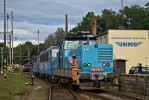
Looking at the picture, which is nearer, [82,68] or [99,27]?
[82,68]

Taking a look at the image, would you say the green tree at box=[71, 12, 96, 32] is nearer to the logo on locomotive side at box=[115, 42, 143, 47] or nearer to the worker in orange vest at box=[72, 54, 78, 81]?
the logo on locomotive side at box=[115, 42, 143, 47]

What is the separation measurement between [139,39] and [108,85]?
133ft

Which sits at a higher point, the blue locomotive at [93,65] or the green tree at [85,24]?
the green tree at [85,24]

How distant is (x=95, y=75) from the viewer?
71.6 feet

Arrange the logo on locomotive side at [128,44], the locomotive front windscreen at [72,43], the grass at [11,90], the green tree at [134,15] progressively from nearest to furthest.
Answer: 1. the grass at [11,90]
2. the locomotive front windscreen at [72,43]
3. the logo on locomotive side at [128,44]
4. the green tree at [134,15]

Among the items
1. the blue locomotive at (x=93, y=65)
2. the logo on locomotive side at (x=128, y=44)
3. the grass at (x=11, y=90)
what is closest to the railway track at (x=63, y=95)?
the blue locomotive at (x=93, y=65)

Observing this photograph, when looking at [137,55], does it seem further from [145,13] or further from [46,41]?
[46,41]

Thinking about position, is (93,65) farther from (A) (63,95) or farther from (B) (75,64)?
(A) (63,95)

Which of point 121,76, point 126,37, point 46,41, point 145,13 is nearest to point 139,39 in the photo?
point 126,37

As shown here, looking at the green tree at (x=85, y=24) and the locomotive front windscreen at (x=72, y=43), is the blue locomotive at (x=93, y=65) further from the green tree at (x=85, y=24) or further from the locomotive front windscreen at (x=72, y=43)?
the green tree at (x=85, y=24)

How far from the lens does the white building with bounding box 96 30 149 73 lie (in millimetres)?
60969

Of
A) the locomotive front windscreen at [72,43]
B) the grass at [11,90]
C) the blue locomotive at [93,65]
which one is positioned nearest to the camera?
the grass at [11,90]

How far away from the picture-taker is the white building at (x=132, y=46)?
60969 millimetres

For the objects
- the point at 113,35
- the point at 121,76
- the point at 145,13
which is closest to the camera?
the point at 121,76
